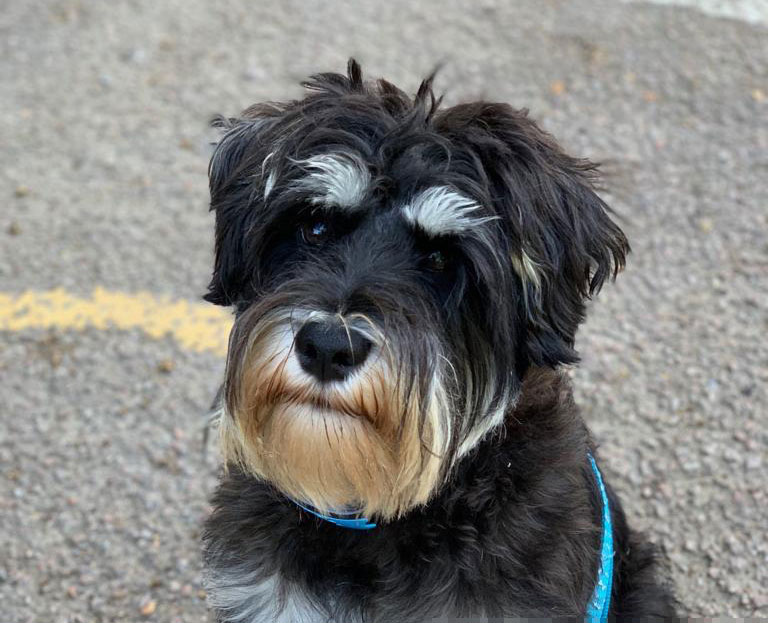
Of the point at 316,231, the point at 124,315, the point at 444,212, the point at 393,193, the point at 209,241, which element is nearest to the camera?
the point at 444,212

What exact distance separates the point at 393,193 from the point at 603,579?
4.47 feet

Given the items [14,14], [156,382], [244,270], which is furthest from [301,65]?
[244,270]

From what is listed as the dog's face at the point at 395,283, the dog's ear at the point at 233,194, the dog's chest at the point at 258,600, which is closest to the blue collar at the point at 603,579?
the dog's face at the point at 395,283

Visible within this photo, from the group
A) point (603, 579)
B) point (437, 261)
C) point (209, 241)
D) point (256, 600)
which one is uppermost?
point (437, 261)

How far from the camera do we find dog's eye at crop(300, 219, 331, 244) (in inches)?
103

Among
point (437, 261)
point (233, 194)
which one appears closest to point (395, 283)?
point (437, 261)

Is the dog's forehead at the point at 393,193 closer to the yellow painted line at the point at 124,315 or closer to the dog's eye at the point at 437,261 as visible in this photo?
the dog's eye at the point at 437,261

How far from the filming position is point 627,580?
10.6 ft

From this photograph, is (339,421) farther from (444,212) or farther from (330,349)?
(444,212)

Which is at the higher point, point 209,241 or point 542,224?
point 542,224

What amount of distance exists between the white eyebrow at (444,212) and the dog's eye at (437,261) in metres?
0.10

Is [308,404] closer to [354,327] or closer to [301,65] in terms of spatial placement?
[354,327]

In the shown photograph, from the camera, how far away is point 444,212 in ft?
7.97

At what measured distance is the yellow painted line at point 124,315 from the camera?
4.75 metres
